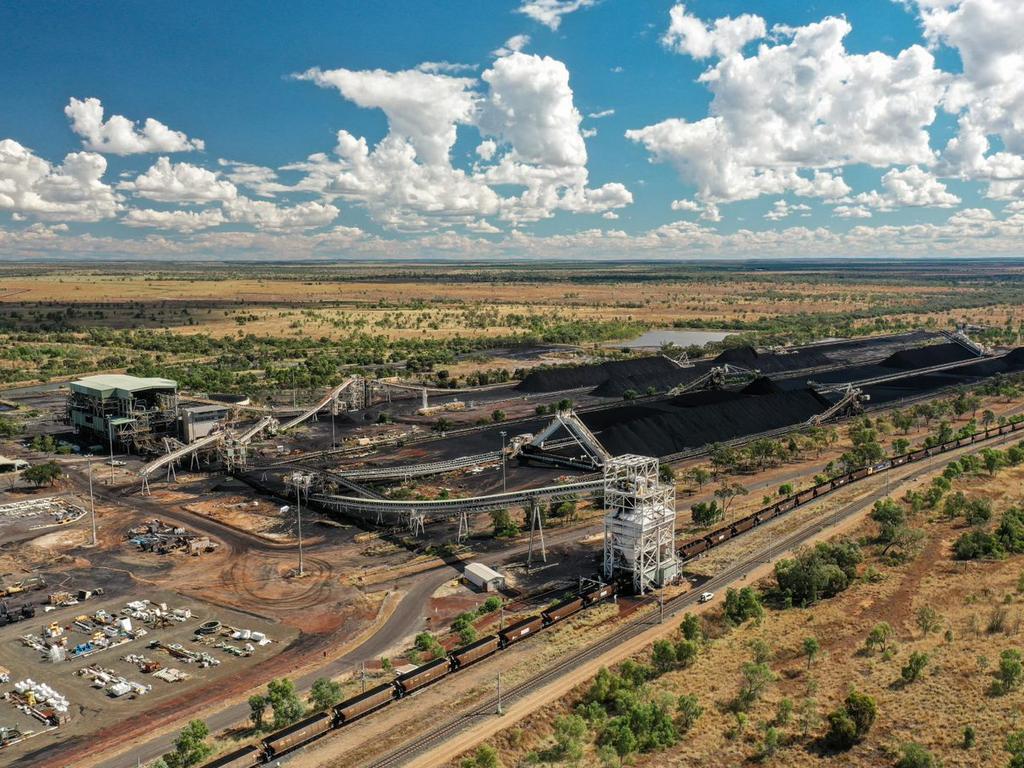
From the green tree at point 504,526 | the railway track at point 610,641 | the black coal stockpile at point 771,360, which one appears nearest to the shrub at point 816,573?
the railway track at point 610,641

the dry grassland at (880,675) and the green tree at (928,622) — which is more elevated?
the green tree at (928,622)

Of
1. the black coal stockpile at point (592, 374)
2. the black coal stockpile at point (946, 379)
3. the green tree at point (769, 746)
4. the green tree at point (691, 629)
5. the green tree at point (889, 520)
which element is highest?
the black coal stockpile at point (592, 374)

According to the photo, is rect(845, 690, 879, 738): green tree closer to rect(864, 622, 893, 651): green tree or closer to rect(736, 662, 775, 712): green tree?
rect(736, 662, 775, 712): green tree

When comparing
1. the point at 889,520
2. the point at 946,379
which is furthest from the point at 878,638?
the point at 946,379

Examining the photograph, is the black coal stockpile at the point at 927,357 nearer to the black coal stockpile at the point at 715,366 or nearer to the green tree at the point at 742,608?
the black coal stockpile at the point at 715,366

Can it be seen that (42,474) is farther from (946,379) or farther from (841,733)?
(946,379)

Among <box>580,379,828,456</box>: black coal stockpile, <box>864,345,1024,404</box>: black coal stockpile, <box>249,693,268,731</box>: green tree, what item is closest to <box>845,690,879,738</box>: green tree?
<box>249,693,268,731</box>: green tree

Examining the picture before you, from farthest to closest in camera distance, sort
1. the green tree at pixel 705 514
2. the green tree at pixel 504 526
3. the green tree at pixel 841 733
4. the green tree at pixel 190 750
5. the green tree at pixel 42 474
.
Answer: the green tree at pixel 42 474 → the green tree at pixel 705 514 → the green tree at pixel 504 526 → the green tree at pixel 841 733 → the green tree at pixel 190 750

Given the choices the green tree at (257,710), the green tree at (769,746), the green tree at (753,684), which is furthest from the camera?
the green tree at (753,684)
